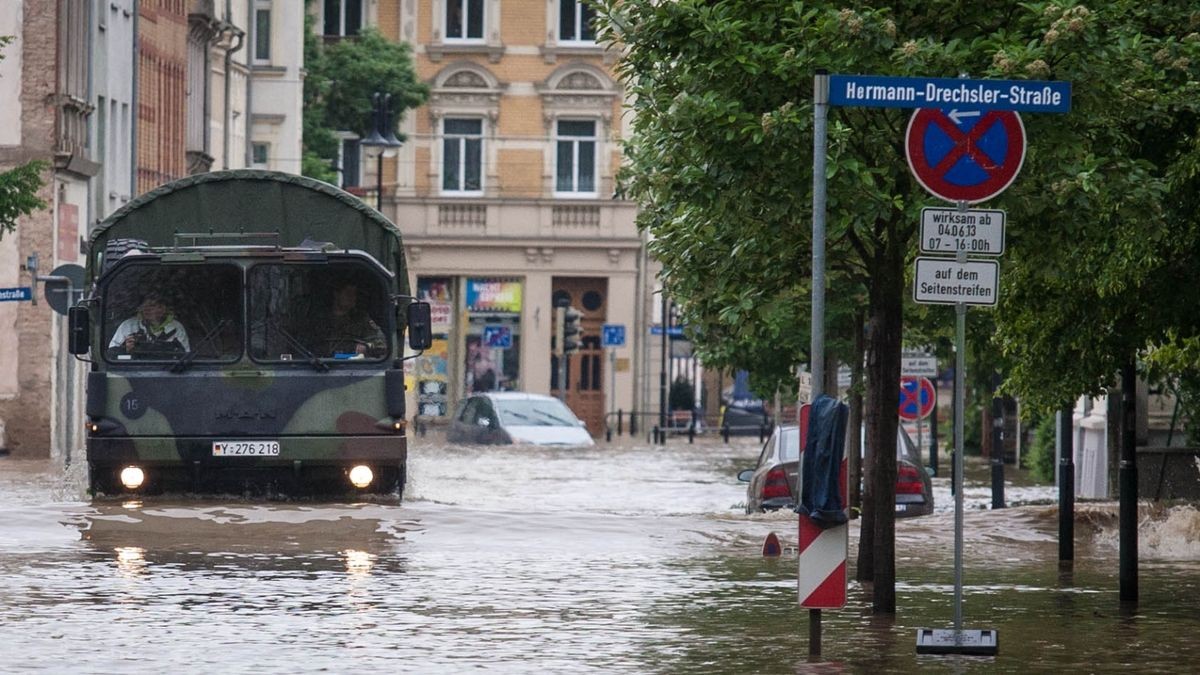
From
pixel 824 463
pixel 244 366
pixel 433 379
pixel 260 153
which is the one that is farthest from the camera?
pixel 433 379

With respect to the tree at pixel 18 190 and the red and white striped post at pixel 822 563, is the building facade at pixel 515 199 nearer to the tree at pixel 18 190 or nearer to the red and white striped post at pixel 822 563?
the tree at pixel 18 190

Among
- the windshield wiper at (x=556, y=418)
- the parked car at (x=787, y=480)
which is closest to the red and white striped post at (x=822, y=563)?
the parked car at (x=787, y=480)

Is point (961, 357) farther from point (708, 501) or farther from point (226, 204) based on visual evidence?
point (708, 501)

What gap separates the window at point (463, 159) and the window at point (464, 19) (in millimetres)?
2338

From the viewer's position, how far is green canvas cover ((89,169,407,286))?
24516 mm

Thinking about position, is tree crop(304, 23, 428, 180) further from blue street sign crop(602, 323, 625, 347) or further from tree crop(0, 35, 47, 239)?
tree crop(0, 35, 47, 239)

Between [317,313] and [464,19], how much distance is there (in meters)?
48.0

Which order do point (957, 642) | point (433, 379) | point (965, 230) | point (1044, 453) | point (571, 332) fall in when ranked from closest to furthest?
point (957, 642), point (965, 230), point (1044, 453), point (571, 332), point (433, 379)

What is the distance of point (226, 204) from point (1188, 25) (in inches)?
434

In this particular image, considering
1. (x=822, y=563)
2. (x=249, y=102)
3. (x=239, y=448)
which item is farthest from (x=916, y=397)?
(x=249, y=102)

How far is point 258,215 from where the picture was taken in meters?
24.7

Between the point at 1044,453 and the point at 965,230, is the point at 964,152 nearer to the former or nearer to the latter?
the point at 965,230

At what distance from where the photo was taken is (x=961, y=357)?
12773 millimetres

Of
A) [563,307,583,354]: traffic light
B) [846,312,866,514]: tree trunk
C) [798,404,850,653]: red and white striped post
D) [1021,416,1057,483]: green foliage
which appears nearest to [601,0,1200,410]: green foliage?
[798,404,850,653]: red and white striped post
